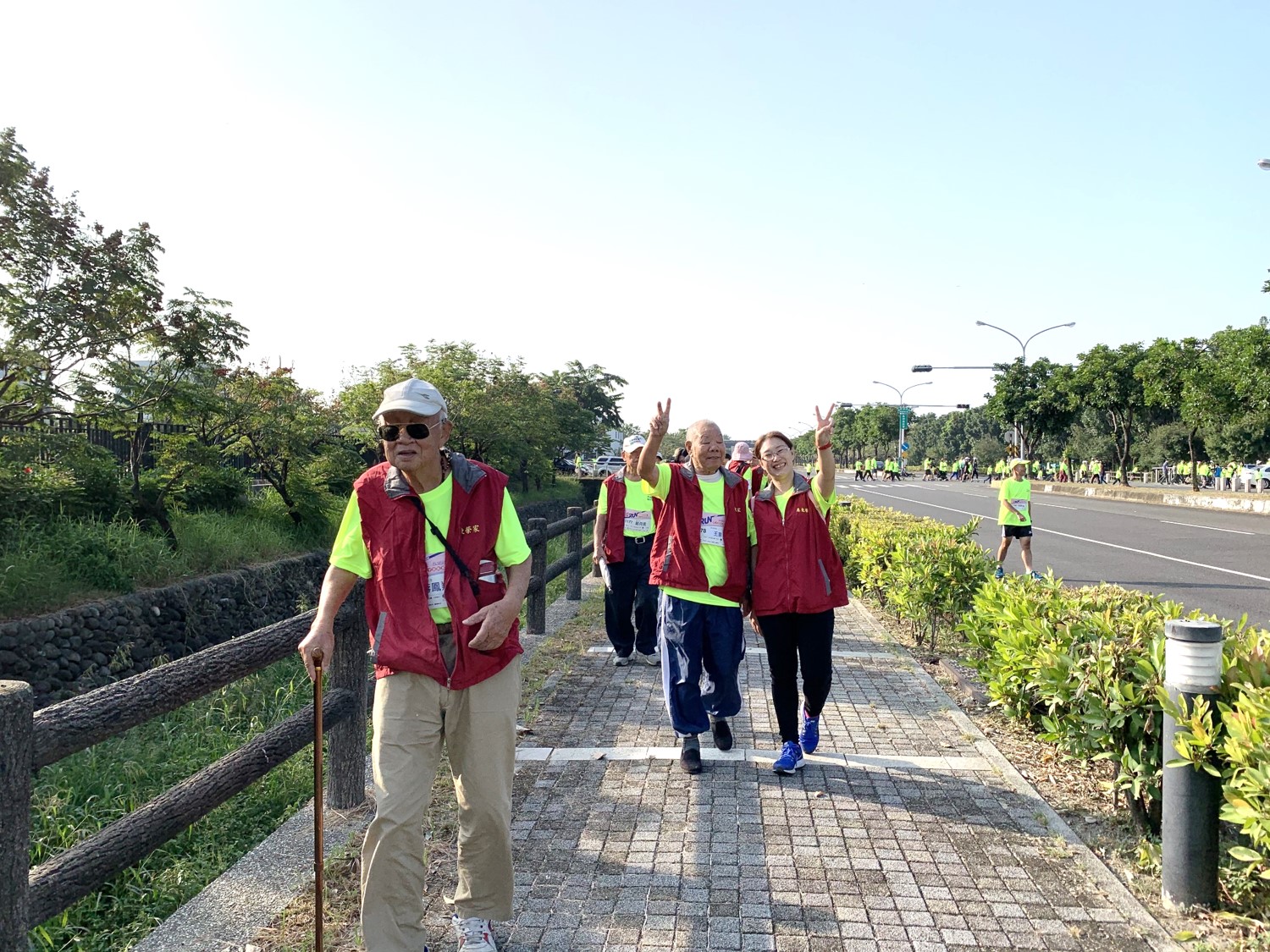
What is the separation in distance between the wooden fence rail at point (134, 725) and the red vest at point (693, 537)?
4.86 ft

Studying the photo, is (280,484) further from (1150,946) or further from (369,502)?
(1150,946)

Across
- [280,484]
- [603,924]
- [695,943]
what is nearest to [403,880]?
[603,924]

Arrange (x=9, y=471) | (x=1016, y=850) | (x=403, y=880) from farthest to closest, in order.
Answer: (x=9, y=471), (x=1016, y=850), (x=403, y=880)

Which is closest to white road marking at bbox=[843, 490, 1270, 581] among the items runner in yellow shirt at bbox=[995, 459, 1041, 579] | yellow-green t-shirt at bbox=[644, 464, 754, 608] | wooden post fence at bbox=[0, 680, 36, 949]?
runner in yellow shirt at bbox=[995, 459, 1041, 579]

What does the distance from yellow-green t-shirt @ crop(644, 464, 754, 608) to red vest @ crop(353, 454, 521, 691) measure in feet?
5.79

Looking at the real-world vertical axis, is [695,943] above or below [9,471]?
below

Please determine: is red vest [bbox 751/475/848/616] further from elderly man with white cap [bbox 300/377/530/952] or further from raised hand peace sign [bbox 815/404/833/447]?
elderly man with white cap [bbox 300/377/530/952]

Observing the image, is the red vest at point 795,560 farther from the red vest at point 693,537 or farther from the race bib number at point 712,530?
the race bib number at point 712,530

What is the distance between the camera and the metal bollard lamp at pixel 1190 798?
3.18 meters

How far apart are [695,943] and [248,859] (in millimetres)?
1824

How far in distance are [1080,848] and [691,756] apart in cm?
172

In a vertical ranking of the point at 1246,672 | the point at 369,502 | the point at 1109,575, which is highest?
the point at 369,502

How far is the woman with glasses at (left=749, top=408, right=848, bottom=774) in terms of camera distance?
4.59m

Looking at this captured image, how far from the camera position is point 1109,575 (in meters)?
Answer: 13.1
